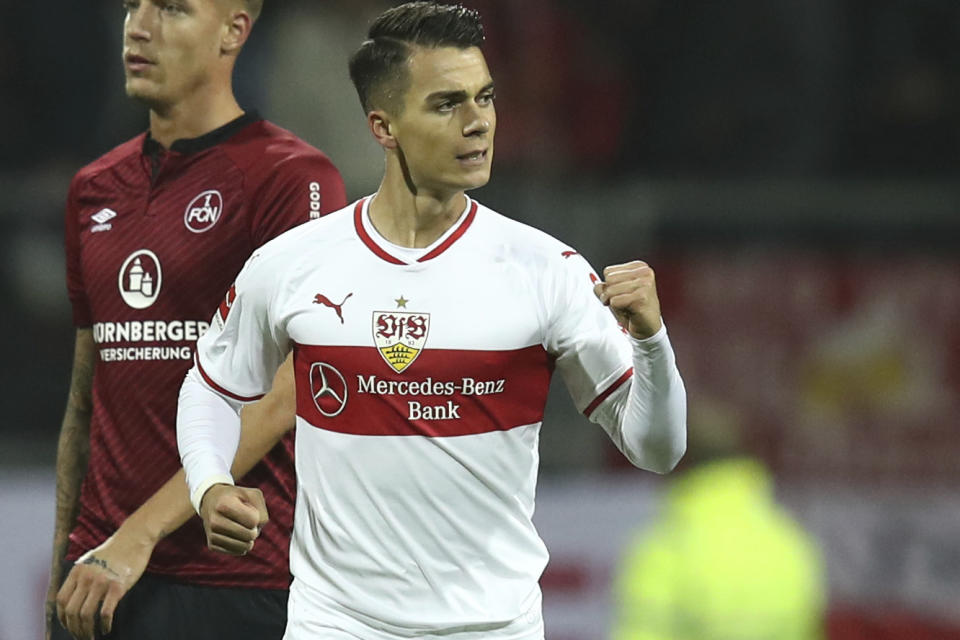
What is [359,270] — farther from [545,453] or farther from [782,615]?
[545,453]

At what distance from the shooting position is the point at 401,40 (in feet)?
11.9

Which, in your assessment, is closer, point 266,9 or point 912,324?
point 912,324

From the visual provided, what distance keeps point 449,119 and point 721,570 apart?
2628mm

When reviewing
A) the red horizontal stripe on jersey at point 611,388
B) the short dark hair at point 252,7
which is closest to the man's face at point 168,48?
the short dark hair at point 252,7

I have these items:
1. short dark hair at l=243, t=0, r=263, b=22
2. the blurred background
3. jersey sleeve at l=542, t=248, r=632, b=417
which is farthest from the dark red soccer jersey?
the blurred background

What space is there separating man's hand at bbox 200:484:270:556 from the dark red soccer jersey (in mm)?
585

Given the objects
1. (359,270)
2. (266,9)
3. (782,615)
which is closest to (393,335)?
(359,270)

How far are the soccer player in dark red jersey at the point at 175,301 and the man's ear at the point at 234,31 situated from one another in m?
0.02

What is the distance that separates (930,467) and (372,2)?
3.26 m

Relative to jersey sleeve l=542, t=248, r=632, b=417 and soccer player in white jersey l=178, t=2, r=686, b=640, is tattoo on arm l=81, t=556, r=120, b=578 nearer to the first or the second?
soccer player in white jersey l=178, t=2, r=686, b=640

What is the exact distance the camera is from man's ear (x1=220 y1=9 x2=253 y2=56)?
423 cm

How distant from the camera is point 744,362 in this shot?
24.0ft

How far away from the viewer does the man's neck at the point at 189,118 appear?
417cm

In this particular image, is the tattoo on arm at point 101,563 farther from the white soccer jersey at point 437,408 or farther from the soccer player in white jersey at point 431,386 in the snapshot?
the white soccer jersey at point 437,408
